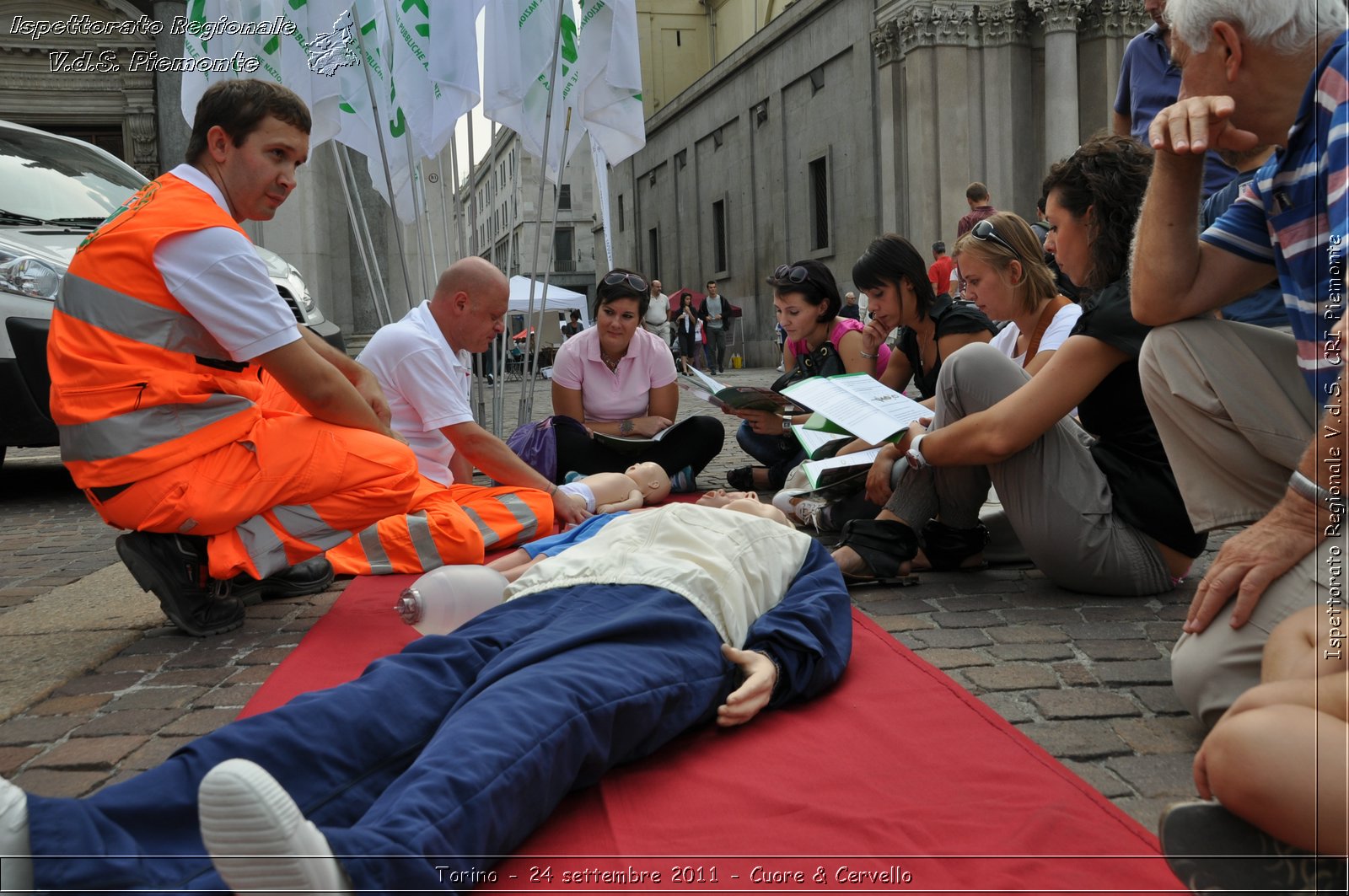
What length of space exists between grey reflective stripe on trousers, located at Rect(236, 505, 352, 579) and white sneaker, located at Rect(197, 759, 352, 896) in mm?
2351

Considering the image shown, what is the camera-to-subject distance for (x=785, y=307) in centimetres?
603

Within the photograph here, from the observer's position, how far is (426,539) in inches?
180

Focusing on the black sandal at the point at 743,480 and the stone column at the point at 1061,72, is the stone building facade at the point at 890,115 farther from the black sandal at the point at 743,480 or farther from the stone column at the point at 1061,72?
the black sandal at the point at 743,480

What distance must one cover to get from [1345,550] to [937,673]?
1144mm

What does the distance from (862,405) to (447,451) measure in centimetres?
205

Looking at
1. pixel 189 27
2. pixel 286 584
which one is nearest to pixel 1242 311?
pixel 286 584

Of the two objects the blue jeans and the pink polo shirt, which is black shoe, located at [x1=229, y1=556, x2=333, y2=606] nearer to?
the pink polo shirt

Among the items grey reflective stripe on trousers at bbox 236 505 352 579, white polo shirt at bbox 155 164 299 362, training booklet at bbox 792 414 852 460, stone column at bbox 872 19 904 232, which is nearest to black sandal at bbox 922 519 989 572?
training booklet at bbox 792 414 852 460

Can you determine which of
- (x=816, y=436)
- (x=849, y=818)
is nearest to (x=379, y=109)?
(x=816, y=436)

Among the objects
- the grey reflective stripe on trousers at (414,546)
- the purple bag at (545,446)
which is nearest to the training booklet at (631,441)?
the purple bag at (545,446)

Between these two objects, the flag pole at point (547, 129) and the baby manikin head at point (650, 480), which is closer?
the baby manikin head at point (650, 480)

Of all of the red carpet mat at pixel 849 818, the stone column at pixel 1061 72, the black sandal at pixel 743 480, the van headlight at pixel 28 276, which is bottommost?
the red carpet mat at pixel 849 818

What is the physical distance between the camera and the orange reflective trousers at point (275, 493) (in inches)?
140

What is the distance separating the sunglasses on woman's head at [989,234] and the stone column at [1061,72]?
1749 cm
